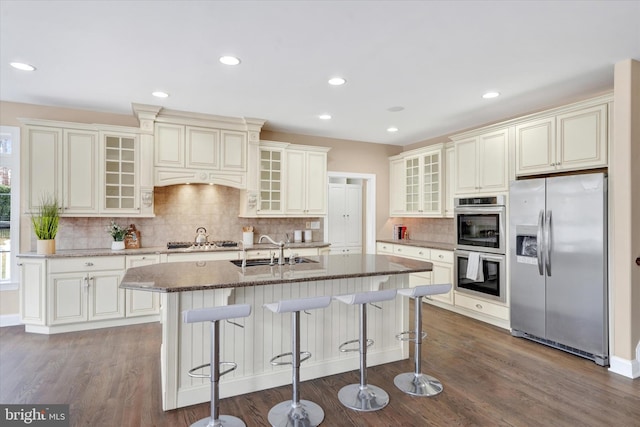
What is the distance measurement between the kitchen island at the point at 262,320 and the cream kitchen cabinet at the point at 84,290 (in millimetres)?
1663

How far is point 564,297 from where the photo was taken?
354 cm

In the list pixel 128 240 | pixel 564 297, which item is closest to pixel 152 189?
pixel 128 240

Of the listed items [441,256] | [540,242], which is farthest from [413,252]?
[540,242]

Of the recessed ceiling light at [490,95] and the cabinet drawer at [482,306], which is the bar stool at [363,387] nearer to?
the cabinet drawer at [482,306]

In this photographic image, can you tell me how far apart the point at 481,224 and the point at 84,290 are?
4736 millimetres

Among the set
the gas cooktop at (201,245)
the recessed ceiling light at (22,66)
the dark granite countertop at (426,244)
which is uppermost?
the recessed ceiling light at (22,66)

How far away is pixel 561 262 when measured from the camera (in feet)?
11.7

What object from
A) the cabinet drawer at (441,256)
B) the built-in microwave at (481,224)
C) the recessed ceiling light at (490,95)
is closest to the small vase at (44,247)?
the cabinet drawer at (441,256)

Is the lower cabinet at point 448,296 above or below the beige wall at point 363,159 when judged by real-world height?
below

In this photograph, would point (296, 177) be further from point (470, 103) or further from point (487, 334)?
point (487, 334)

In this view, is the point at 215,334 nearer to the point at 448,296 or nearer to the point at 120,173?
the point at 120,173

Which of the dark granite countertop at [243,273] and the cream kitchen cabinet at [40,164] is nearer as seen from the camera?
the dark granite countertop at [243,273]

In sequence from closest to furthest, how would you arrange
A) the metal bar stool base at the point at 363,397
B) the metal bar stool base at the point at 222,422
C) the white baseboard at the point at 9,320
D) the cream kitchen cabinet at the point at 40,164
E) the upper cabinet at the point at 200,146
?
the metal bar stool base at the point at 222,422, the metal bar stool base at the point at 363,397, the cream kitchen cabinet at the point at 40,164, the white baseboard at the point at 9,320, the upper cabinet at the point at 200,146

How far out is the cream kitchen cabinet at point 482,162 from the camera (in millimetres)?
4293
